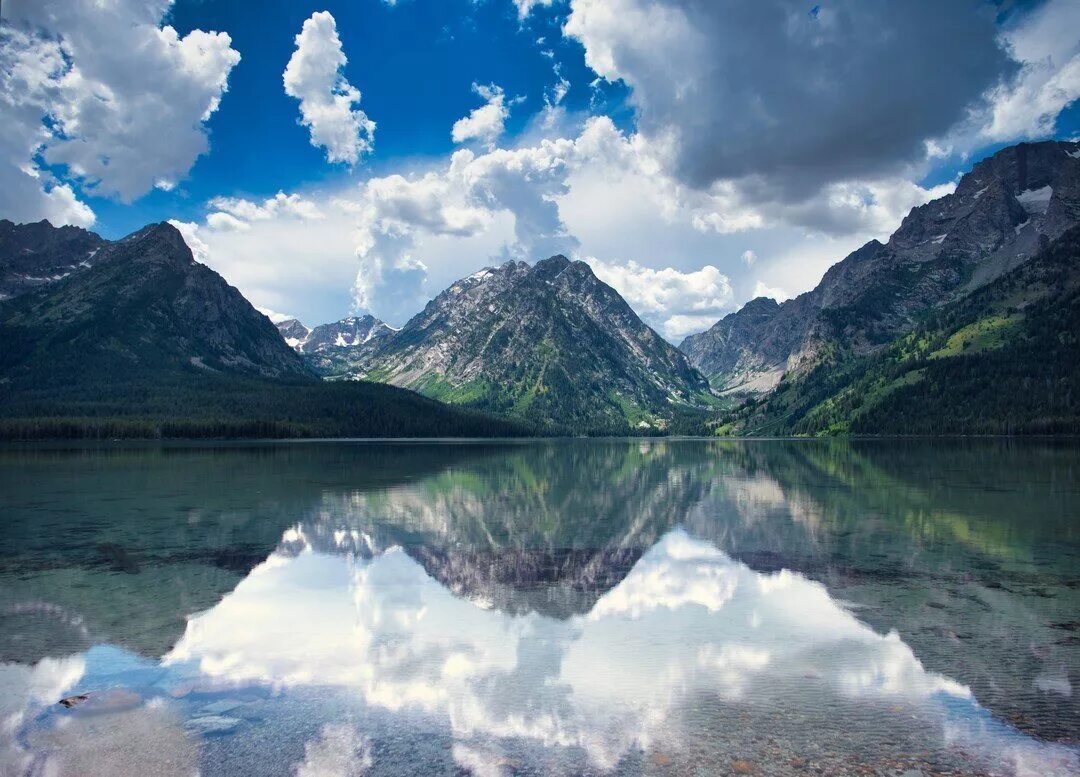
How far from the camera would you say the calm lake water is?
50.1 feet

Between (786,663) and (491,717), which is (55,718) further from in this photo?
(786,663)

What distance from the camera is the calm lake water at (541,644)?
50.1 feet

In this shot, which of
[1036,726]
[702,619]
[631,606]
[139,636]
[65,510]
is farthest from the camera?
[65,510]

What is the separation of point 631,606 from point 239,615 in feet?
52.9

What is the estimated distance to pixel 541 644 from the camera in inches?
926

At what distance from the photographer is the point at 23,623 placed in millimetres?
25422

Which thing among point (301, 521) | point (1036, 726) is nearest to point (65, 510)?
point (301, 521)

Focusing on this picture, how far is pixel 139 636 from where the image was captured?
2430 cm

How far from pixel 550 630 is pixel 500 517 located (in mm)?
31120

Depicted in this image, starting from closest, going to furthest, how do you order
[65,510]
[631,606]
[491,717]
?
1. [491,717]
2. [631,606]
3. [65,510]

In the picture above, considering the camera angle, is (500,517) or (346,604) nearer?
(346,604)

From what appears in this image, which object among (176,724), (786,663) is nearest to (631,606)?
(786,663)

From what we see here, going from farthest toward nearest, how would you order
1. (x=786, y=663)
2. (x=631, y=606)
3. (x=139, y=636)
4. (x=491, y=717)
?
(x=631, y=606) → (x=139, y=636) → (x=786, y=663) → (x=491, y=717)

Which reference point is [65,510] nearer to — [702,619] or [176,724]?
[176,724]
